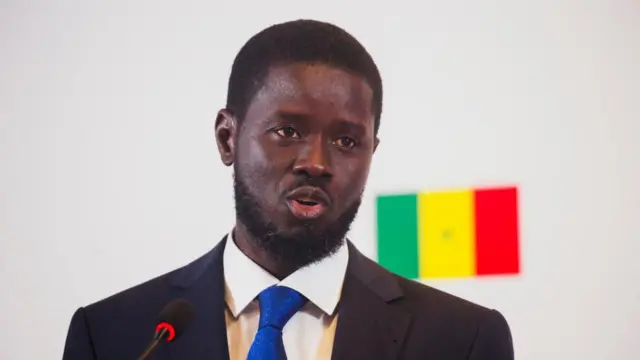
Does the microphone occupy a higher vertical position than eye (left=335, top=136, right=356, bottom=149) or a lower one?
lower

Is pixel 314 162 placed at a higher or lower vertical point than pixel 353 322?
higher

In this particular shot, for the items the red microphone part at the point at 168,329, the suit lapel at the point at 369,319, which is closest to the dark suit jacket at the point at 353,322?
the suit lapel at the point at 369,319

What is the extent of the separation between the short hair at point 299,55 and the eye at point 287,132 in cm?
11

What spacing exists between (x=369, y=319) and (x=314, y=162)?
0.28 m

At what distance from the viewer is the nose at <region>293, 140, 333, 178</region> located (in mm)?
1394

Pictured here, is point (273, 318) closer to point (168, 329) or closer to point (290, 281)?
point (290, 281)

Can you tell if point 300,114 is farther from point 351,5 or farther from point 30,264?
point 30,264

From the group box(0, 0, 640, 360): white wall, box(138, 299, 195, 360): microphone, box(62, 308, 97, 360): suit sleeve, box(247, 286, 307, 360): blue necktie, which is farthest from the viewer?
box(0, 0, 640, 360): white wall

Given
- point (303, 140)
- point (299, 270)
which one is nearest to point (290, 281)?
point (299, 270)

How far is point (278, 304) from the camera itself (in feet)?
4.69

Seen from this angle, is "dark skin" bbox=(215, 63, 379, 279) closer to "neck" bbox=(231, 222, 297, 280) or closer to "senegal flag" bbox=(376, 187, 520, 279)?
"neck" bbox=(231, 222, 297, 280)

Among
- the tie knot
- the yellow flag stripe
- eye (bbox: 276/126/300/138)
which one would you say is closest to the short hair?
eye (bbox: 276/126/300/138)

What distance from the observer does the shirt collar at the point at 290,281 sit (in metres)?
1.47

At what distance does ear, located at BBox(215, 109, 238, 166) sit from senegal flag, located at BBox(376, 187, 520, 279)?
343 millimetres
